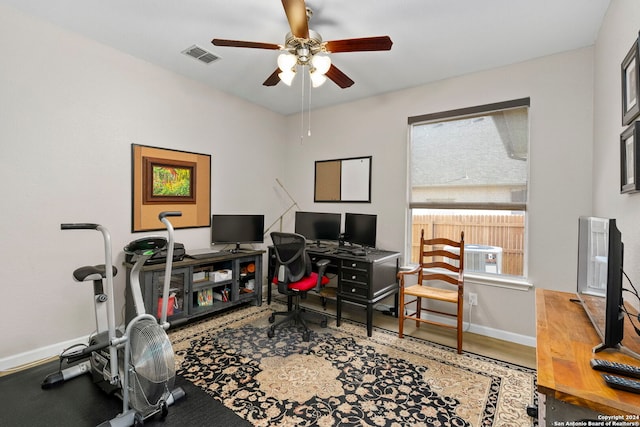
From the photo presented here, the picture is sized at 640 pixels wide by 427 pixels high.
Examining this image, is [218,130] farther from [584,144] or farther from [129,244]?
[584,144]

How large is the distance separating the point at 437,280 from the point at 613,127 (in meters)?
2.02

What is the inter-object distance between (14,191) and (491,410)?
3.88 meters

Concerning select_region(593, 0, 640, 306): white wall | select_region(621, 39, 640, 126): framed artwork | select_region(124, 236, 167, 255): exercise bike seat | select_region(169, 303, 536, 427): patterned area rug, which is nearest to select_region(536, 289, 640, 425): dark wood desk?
select_region(593, 0, 640, 306): white wall

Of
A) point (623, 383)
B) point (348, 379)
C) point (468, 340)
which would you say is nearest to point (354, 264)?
point (348, 379)

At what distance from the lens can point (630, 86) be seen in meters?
1.68

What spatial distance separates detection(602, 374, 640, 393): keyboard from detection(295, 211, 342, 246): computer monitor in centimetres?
295

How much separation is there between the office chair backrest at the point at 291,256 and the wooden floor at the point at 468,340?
0.95 m

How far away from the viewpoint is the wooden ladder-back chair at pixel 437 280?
9.40ft

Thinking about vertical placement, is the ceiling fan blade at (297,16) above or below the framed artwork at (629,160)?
above

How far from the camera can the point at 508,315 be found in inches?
119

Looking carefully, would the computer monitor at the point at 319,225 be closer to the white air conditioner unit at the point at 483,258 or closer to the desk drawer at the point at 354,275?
the desk drawer at the point at 354,275

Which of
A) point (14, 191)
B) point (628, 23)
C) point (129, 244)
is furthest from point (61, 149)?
point (628, 23)

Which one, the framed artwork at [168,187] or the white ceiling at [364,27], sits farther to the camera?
the framed artwork at [168,187]

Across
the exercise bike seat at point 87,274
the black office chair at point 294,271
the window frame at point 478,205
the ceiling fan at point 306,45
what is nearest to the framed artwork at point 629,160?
the window frame at point 478,205
